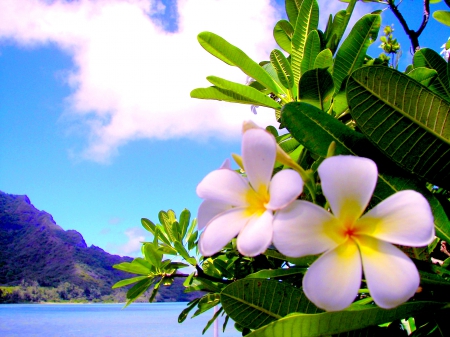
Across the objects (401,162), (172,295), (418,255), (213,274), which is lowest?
(172,295)

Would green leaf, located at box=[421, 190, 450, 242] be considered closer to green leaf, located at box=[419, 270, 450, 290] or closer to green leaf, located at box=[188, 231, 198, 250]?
green leaf, located at box=[419, 270, 450, 290]

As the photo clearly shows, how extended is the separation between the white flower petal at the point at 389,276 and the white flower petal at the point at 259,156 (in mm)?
117

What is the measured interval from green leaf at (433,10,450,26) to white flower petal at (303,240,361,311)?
120cm

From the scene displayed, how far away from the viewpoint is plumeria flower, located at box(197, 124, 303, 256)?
1.10ft

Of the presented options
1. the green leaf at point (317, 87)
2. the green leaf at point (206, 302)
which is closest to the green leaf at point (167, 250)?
the green leaf at point (206, 302)

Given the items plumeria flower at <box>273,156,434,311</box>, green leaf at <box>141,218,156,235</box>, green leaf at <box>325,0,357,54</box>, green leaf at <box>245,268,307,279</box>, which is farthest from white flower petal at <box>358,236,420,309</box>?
green leaf at <box>141,218,156,235</box>

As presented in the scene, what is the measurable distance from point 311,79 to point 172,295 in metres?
59.0

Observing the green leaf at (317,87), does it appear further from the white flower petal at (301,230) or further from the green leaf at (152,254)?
the green leaf at (152,254)

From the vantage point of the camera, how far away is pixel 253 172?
39cm

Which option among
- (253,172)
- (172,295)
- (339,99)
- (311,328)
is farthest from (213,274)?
(172,295)

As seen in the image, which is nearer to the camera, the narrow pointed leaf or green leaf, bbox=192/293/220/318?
the narrow pointed leaf

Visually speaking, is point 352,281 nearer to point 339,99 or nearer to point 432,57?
point 339,99

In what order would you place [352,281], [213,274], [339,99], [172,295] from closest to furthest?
1. [352,281]
2. [339,99]
3. [213,274]
4. [172,295]

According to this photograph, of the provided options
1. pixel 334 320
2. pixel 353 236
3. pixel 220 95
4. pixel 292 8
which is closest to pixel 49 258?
pixel 292 8
